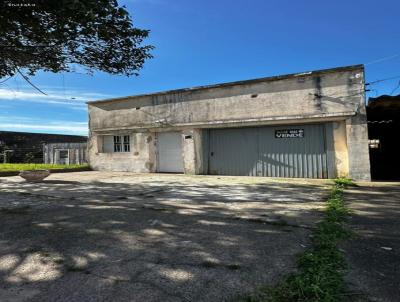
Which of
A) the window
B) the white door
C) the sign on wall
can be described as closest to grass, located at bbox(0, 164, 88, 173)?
the window

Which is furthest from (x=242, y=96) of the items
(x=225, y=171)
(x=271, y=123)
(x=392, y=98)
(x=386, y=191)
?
(x=386, y=191)

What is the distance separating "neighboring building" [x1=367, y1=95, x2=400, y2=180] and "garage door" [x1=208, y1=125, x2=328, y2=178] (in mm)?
2594

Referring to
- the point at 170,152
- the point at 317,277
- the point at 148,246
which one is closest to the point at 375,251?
the point at 317,277

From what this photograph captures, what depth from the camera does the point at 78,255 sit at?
3.90 metres

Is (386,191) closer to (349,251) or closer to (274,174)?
(274,174)

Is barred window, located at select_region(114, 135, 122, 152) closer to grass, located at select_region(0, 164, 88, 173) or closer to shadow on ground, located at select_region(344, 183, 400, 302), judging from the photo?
grass, located at select_region(0, 164, 88, 173)

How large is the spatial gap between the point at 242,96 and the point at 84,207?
353 inches

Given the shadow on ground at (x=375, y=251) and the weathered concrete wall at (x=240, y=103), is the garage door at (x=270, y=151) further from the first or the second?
the shadow on ground at (x=375, y=251)

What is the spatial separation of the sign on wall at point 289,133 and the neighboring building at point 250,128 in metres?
0.04

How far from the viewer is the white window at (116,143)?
57.9ft

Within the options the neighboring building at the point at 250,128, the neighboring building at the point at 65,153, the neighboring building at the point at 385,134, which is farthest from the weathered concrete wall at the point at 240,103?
the neighboring building at the point at 65,153

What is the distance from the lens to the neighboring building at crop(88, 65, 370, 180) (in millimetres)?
11844

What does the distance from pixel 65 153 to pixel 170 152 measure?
27.2 ft

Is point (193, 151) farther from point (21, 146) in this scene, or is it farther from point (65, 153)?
point (21, 146)
